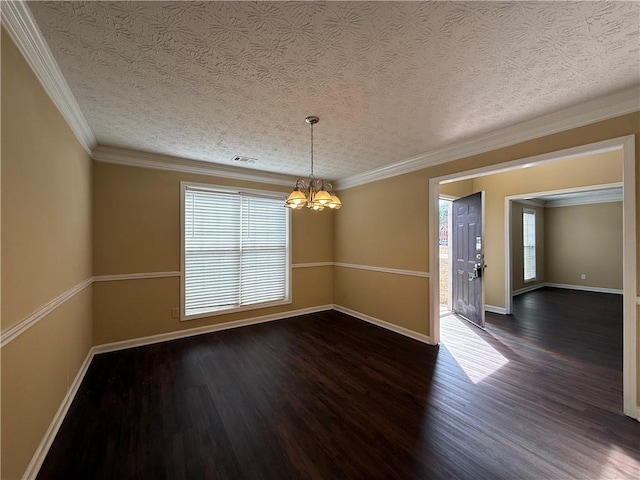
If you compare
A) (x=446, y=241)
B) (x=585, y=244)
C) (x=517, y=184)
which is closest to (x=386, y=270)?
(x=446, y=241)

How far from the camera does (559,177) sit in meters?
4.36

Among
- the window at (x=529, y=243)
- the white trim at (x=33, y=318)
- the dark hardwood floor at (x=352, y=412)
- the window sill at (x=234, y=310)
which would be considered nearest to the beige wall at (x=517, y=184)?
the dark hardwood floor at (x=352, y=412)

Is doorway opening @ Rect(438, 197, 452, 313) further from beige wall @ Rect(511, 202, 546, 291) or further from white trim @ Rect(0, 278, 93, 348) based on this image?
white trim @ Rect(0, 278, 93, 348)

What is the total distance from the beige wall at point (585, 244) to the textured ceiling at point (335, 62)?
6946mm

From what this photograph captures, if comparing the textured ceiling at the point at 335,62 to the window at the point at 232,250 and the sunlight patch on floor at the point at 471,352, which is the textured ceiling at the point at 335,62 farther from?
the sunlight patch on floor at the point at 471,352

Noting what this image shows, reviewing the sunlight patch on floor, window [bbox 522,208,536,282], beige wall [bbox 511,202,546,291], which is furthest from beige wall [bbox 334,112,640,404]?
window [bbox 522,208,536,282]

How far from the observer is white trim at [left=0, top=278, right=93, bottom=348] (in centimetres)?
125

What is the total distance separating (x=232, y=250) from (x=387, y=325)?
2821mm

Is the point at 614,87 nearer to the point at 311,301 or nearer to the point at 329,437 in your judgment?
the point at 329,437

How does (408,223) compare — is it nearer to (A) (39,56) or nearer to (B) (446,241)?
(B) (446,241)

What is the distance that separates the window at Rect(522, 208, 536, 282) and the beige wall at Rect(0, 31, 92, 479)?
9.04 meters

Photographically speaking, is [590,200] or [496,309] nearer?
[496,309]

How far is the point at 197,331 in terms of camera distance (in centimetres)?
379

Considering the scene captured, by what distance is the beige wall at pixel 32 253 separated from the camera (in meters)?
1.26
